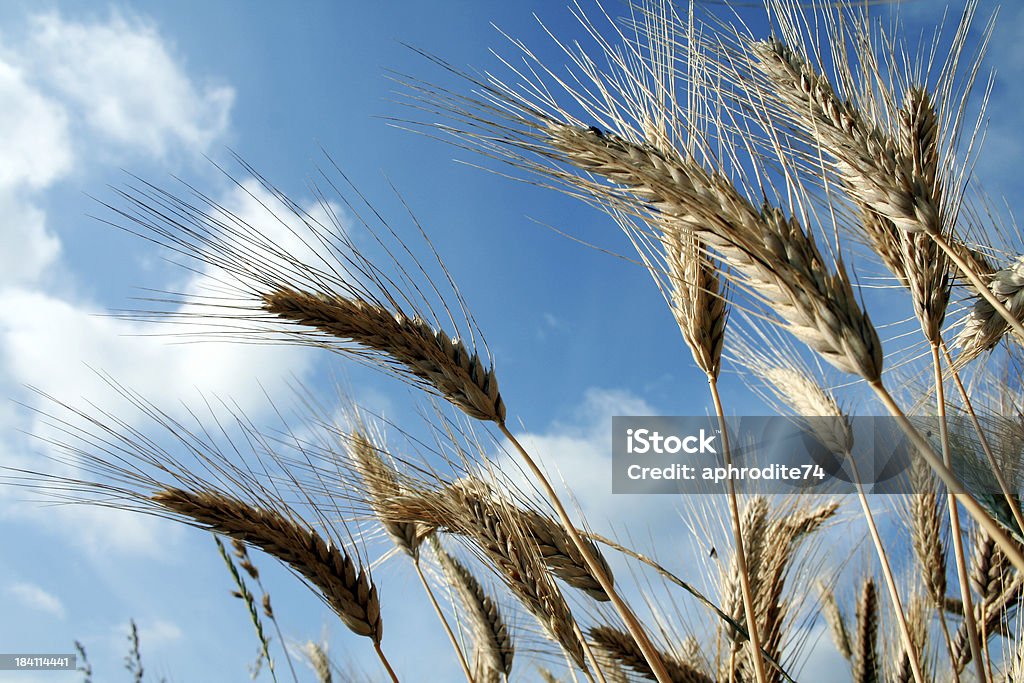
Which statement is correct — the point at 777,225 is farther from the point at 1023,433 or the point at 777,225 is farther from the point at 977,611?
the point at 977,611

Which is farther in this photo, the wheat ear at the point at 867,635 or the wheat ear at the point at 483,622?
the wheat ear at the point at 867,635

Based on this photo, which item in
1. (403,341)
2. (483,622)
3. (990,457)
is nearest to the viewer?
(990,457)

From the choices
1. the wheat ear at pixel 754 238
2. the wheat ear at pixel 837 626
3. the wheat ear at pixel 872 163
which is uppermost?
the wheat ear at pixel 872 163

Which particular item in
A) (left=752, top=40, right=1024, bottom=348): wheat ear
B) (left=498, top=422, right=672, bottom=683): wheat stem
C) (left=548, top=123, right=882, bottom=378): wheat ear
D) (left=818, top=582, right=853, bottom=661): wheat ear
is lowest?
(left=818, top=582, right=853, bottom=661): wheat ear

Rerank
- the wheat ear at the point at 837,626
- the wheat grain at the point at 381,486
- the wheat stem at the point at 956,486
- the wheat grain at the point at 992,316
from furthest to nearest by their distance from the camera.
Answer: the wheat ear at the point at 837,626, the wheat grain at the point at 381,486, the wheat grain at the point at 992,316, the wheat stem at the point at 956,486

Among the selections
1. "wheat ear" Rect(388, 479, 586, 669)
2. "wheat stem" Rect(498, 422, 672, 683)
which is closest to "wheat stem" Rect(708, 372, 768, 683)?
"wheat stem" Rect(498, 422, 672, 683)

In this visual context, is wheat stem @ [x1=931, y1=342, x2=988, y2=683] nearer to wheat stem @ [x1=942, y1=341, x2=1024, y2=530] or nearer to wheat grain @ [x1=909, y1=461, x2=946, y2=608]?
wheat stem @ [x1=942, y1=341, x2=1024, y2=530]

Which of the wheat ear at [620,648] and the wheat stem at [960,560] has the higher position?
the wheat stem at [960,560]

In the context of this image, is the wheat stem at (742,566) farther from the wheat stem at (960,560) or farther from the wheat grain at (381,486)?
the wheat grain at (381,486)

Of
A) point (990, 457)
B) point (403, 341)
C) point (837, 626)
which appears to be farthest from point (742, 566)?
point (837, 626)

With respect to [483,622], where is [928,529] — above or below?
above

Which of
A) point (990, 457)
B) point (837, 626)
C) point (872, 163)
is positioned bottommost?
point (837, 626)

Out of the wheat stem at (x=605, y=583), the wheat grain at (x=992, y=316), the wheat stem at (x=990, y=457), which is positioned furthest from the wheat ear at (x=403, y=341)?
the wheat grain at (x=992, y=316)

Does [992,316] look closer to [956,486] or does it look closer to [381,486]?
[956,486]
